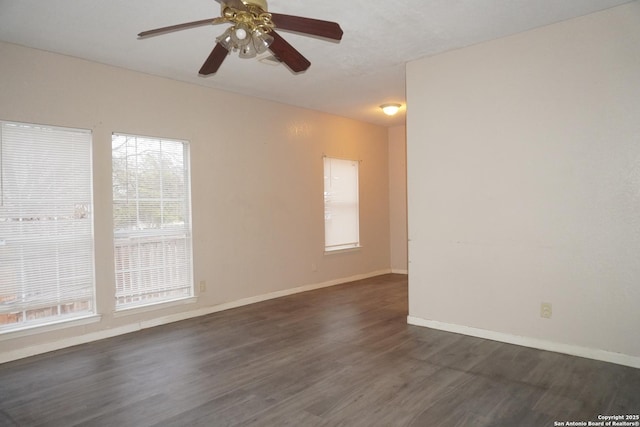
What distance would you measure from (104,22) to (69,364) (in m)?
2.74

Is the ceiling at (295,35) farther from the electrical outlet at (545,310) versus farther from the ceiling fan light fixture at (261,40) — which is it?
the electrical outlet at (545,310)

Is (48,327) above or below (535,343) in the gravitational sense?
above

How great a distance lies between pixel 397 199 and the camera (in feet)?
24.2

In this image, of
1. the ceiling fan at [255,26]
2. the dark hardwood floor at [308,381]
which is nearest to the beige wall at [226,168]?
the dark hardwood floor at [308,381]

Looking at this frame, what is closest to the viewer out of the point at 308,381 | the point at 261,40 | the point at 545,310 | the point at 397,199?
the point at 261,40

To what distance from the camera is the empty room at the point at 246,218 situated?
258 cm

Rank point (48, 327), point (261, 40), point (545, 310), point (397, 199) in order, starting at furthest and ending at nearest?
1. point (397, 199)
2. point (48, 327)
3. point (545, 310)
4. point (261, 40)

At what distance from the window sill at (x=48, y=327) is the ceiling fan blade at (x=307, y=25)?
3.28 metres

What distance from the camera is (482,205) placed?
3.67 meters

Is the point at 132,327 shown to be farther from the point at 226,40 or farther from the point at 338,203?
the point at 338,203

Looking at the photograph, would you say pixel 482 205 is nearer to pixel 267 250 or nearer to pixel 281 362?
pixel 281 362

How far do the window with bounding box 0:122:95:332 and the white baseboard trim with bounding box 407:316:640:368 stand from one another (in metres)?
3.36

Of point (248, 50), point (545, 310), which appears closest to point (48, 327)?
point (248, 50)

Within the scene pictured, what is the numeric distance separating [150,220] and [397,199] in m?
4.52
